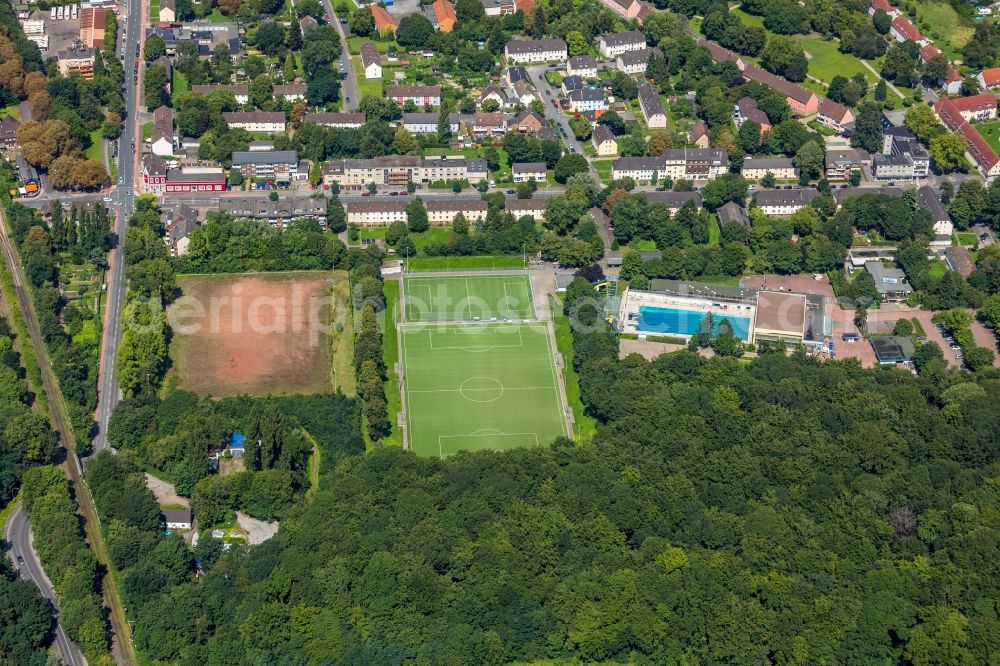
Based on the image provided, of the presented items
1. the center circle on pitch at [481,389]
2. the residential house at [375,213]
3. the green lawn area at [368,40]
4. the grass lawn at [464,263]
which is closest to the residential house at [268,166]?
the residential house at [375,213]

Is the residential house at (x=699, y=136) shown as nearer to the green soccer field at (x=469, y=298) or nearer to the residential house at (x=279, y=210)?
the green soccer field at (x=469, y=298)

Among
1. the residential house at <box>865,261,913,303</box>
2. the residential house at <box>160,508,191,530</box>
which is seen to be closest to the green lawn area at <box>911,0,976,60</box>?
the residential house at <box>865,261,913,303</box>

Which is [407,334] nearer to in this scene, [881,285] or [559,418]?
[559,418]

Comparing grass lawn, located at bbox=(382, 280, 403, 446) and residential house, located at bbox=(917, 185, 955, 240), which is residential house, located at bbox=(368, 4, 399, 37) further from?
residential house, located at bbox=(917, 185, 955, 240)

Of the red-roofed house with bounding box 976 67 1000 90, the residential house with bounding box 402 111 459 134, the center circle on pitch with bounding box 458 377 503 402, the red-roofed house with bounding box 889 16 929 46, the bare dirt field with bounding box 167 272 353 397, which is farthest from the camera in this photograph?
the red-roofed house with bounding box 889 16 929 46

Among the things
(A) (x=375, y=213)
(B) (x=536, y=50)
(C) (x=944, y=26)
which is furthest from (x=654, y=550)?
(C) (x=944, y=26)

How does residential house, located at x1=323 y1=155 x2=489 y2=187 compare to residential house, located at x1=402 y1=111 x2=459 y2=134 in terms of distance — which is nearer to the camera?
residential house, located at x1=323 y1=155 x2=489 y2=187

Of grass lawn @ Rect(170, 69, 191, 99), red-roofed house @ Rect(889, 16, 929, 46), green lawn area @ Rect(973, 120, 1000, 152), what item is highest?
grass lawn @ Rect(170, 69, 191, 99)

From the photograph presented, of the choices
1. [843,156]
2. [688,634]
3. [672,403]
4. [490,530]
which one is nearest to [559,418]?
[672,403]
